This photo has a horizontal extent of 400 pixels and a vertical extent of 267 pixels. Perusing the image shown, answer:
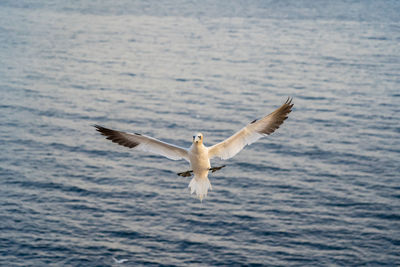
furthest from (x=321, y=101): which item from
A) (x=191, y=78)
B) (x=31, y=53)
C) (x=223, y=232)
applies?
(x=31, y=53)

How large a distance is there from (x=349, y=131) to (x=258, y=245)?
21189 millimetres

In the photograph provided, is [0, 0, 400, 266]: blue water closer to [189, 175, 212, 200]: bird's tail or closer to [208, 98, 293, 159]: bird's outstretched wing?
[189, 175, 212, 200]: bird's tail

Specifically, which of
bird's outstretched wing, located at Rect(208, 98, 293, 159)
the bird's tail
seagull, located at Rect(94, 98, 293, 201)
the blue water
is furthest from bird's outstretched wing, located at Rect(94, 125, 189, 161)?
the blue water

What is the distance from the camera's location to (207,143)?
197ft

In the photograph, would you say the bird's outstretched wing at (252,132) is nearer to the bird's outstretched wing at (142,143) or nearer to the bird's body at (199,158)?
the bird's body at (199,158)

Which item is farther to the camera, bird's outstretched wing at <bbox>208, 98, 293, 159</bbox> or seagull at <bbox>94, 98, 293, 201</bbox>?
bird's outstretched wing at <bbox>208, 98, 293, 159</bbox>

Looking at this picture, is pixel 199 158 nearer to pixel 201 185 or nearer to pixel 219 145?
pixel 219 145

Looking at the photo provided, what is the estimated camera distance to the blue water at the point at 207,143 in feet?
166

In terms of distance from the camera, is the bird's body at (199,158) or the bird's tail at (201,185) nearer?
the bird's body at (199,158)

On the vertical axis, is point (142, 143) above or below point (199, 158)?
above

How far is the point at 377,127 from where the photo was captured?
6531 cm

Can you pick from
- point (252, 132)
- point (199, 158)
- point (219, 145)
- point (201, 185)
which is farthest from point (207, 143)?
point (199, 158)

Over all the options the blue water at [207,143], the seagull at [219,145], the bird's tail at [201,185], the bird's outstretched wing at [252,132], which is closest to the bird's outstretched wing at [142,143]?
the seagull at [219,145]

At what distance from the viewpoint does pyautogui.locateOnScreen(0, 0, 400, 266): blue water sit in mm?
50594
